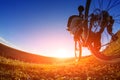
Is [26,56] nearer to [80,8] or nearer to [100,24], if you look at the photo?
[80,8]

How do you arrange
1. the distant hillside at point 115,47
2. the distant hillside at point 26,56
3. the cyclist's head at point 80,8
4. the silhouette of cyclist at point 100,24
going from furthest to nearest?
the distant hillside at point 26,56
the cyclist's head at point 80,8
the distant hillside at point 115,47
the silhouette of cyclist at point 100,24

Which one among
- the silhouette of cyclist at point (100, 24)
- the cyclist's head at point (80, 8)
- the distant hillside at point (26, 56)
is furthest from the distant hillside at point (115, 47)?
the distant hillside at point (26, 56)

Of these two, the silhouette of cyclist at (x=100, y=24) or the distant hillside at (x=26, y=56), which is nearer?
the silhouette of cyclist at (x=100, y=24)

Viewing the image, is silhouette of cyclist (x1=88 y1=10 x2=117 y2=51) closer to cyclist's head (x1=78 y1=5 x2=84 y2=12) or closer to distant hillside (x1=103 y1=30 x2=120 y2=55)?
distant hillside (x1=103 y1=30 x2=120 y2=55)

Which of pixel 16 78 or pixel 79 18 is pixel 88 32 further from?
pixel 16 78

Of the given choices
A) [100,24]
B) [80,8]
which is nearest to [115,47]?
[80,8]

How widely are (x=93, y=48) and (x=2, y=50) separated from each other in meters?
22.9

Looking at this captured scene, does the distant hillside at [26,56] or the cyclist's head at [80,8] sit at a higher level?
the cyclist's head at [80,8]

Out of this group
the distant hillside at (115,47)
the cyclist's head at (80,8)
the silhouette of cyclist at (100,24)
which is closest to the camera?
the silhouette of cyclist at (100,24)

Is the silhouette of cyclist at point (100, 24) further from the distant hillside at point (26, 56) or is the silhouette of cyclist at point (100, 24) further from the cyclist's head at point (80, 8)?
the distant hillside at point (26, 56)

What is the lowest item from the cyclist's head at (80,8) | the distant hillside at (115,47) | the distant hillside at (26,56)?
the distant hillside at (115,47)

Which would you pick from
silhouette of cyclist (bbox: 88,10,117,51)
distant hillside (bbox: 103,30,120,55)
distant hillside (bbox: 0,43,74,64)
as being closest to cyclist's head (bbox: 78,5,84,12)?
distant hillside (bbox: 103,30,120,55)

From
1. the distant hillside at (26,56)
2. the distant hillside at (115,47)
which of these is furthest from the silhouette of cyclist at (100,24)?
Result: the distant hillside at (26,56)

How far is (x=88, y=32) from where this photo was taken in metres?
9.05
